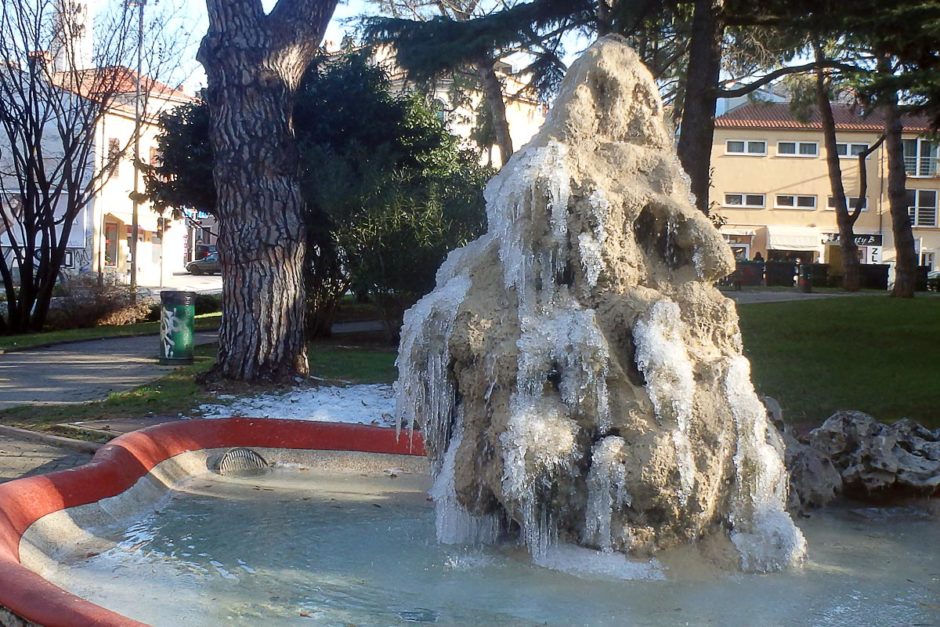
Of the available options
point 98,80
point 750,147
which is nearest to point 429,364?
point 98,80

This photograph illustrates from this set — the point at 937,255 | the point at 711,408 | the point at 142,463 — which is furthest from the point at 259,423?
the point at 937,255

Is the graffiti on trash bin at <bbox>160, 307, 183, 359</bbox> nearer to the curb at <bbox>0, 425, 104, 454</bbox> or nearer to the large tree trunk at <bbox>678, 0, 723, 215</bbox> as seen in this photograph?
the curb at <bbox>0, 425, 104, 454</bbox>

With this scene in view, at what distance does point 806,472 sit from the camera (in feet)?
21.0

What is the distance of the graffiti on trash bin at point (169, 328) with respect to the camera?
42.3ft

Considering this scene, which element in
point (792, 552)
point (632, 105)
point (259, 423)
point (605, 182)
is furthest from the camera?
point (259, 423)

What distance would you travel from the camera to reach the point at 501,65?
26422mm

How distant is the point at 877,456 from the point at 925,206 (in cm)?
5761

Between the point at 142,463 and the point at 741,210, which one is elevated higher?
the point at 741,210

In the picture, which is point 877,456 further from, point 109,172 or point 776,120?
point 776,120

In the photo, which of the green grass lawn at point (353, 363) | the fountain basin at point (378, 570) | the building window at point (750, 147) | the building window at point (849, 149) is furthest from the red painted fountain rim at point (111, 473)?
the building window at point (849, 149)

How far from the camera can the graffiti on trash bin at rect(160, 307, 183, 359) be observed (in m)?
12.9

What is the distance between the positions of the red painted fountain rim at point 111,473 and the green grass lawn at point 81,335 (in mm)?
9025

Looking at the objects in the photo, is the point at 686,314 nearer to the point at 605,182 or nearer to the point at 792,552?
the point at 605,182

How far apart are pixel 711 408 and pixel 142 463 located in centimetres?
350
